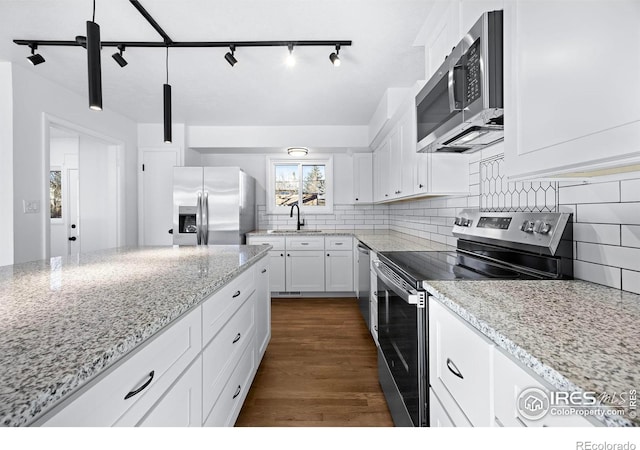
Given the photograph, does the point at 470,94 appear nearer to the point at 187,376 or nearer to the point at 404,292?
the point at 404,292

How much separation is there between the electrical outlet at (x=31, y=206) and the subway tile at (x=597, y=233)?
3.99 metres

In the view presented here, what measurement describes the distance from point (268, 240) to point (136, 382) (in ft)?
11.4

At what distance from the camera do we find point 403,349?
1473 millimetres

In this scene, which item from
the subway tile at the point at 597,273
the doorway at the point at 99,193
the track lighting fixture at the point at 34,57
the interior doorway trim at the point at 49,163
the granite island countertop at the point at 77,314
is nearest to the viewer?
the granite island countertop at the point at 77,314

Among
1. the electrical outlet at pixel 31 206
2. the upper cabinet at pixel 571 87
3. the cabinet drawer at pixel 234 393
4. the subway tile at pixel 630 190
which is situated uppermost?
the upper cabinet at pixel 571 87

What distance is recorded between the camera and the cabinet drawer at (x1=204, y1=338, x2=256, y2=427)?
1331 mm

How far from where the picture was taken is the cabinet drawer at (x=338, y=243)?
4250mm

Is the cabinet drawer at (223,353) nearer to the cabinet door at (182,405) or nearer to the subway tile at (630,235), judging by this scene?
the cabinet door at (182,405)

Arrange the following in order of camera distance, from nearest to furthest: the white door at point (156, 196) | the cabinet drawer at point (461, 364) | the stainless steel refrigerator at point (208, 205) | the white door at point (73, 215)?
the cabinet drawer at point (461, 364) → the stainless steel refrigerator at point (208, 205) → the white door at point (156, 196) → the white door at point (73, 215)

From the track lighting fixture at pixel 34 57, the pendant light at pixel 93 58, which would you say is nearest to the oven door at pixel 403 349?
the pendant light at pixel 93 58

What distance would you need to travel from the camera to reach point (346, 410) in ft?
6.00

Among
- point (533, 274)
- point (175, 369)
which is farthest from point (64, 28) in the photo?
point (533, 274)

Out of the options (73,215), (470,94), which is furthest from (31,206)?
(470,94)
